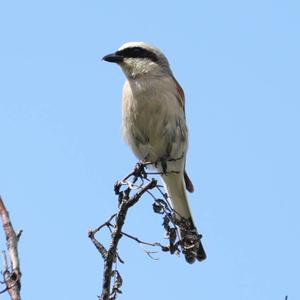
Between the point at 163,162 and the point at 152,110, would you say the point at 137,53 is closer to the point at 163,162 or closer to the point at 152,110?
the point at 152,110

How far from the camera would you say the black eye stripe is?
6.36m

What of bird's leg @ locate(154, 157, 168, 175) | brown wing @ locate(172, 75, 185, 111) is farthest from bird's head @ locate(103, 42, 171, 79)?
bird's leg @ locate(154, 157, 168, 175)

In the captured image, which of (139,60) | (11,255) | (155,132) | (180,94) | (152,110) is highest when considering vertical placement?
(139,60)

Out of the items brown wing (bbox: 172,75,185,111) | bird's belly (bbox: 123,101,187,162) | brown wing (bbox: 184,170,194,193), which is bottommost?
brown wing (bbox: 184,170,194,193)

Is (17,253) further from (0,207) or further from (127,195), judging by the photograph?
(127,195)

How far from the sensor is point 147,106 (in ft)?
19.3

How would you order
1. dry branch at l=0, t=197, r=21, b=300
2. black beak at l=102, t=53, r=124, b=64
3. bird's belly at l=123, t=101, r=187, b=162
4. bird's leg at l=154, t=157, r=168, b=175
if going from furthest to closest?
black beak at l=102, t=53, r=124, b=64 → bird's leg at l=154, t=157, r=168, b=175 → bird's belly at l=123, t=101, r=187, b=162 → dry branch at l=0, t=197, r=21, b=300

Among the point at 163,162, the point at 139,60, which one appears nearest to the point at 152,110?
the point at 163,162

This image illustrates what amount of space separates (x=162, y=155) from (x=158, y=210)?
213 cm

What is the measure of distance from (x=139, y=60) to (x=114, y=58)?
9.2 inches

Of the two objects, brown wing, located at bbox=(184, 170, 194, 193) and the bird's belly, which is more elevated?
the bird's belly

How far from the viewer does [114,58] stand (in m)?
6.30

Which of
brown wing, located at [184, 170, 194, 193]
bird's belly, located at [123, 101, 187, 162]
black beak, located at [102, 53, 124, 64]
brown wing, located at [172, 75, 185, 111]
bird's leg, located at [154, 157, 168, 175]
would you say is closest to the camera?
bird's belly, located at [123, 101, 187, 162]

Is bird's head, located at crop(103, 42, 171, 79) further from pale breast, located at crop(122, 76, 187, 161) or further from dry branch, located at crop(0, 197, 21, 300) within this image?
dry branch, located at crop(0, 197, 21, 300)
